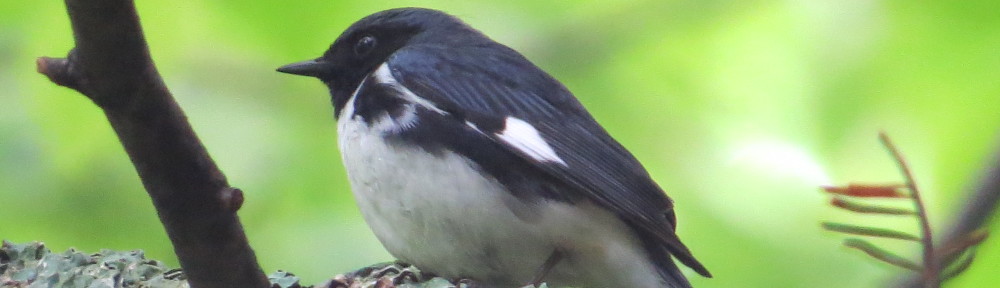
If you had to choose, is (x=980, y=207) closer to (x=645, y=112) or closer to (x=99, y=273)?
(x=99, y=273)

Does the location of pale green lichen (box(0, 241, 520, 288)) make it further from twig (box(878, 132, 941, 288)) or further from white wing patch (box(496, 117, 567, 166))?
twig (box(878, 132, 941, 288))

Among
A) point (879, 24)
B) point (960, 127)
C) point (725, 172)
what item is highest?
point (879, 24)

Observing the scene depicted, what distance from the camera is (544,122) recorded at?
2.60m

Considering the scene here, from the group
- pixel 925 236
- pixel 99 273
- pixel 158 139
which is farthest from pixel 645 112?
pixel 925 236

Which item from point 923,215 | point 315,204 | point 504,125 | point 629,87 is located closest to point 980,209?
point 923,215

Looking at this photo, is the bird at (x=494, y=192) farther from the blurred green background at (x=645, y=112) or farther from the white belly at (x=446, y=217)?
the blurred green background at (x=645, y=112)

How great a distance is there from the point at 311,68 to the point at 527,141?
2.33 feet

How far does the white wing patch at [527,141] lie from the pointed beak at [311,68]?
1.85 ft

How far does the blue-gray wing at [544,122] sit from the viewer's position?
229 cm

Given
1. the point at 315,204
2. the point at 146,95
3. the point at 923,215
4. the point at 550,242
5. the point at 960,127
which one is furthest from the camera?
the point at 315,204

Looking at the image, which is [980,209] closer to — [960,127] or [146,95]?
[146,95]

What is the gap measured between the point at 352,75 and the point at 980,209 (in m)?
1.72

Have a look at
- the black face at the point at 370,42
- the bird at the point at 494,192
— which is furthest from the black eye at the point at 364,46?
the bird at the point at 494,192

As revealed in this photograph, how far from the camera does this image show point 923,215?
30.3 inches
